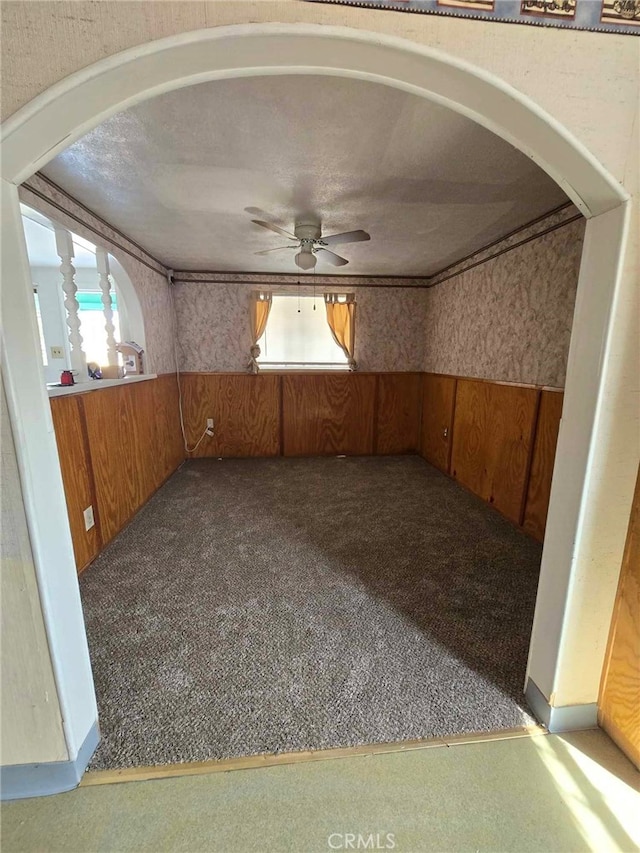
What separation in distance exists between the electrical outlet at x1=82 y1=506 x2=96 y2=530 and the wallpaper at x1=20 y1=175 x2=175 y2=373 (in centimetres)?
151

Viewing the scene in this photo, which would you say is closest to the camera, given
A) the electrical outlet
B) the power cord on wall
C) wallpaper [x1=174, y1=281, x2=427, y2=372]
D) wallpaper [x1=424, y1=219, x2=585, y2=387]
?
the electrical outlet

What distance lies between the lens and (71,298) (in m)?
2.25

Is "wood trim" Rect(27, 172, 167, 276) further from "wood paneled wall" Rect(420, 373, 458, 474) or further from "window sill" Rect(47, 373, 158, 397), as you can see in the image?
"wood paneled wall" Rect(420, 373, 458, 474)

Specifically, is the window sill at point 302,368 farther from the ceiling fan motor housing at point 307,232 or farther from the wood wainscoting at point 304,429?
the ceiling fan motor housing at point 307,232

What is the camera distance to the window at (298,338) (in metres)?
4.34

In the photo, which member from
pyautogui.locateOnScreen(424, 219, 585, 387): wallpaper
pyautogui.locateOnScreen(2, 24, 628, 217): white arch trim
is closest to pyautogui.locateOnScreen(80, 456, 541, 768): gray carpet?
pyautogui.locateOnScreen(424, 219, 585, 387): wallpaper

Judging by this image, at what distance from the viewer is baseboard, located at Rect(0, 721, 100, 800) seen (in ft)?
3.47

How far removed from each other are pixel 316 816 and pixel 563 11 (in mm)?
2195

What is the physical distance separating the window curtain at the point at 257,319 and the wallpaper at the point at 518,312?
2057 millimetres

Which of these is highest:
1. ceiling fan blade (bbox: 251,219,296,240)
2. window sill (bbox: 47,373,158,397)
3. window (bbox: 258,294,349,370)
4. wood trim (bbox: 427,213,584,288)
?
ceiling fan blade (bbox: 251,219,296,240)

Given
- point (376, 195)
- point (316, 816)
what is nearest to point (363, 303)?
point (376, 195)

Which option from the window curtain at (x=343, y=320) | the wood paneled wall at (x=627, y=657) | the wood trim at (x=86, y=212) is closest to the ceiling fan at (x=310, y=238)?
the wood trim at (x=86, y=212)

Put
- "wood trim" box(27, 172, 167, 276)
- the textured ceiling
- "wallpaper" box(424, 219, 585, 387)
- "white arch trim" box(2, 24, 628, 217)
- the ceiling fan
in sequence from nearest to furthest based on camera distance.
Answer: "white arch trim" box(2, 24, 628, 217)
the textured ceiling
"wood trim" box(27, 172, 167, 276)
"wallpaper" box(424, 219, 585, 387)
the ceiling fan

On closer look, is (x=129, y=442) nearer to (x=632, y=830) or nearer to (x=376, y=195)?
(x=376, y=195)
